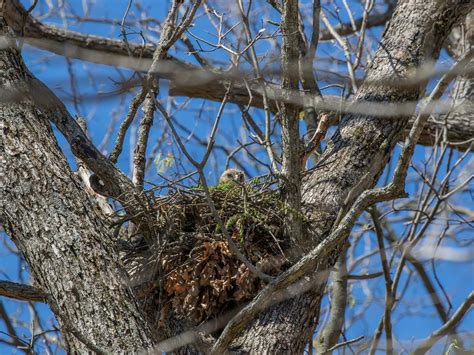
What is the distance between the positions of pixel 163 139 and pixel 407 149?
5.19 m

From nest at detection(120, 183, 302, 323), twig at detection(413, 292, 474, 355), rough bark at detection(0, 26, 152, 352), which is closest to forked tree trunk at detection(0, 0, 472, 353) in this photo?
rough bark at detection(0, 26, 152, 352)

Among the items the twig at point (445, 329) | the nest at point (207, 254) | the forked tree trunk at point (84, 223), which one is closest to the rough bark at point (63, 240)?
the forked tree trunk at point (84, 223)

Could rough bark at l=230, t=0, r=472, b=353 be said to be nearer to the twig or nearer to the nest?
the nest

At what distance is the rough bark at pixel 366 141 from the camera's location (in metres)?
3.98

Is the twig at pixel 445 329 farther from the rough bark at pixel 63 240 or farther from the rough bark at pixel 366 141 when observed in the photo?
the rough bark at pixel 63 240

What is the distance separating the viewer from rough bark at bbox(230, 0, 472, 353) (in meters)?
3.98

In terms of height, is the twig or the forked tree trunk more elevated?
the forked tree trunk

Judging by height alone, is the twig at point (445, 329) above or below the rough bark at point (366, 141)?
below

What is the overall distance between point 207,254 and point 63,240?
1.09m

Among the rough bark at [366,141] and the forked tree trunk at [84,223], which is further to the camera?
the rough bark at [366,141]

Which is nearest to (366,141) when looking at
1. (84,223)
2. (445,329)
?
(445,329)

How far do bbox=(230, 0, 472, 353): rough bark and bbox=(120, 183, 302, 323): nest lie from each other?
229 mm

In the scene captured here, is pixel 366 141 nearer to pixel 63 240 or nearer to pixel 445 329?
pixel 445 329

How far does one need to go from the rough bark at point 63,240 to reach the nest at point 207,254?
796 mm
